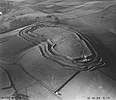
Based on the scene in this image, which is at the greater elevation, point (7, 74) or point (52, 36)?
point (52, 36)

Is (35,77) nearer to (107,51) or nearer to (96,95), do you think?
(96,95)

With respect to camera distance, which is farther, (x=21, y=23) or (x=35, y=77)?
(x=21, y=23)

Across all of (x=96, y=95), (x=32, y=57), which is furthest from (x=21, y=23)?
(x=96, y=95)

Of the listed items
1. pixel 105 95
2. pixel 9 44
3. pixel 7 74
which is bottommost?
pixel 105 95

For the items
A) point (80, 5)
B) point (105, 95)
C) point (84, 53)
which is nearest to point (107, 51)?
point (84, 53)

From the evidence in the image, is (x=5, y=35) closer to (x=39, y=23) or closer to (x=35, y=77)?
(x=39, y=23)

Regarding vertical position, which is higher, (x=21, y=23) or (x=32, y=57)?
(x=21, y=23)

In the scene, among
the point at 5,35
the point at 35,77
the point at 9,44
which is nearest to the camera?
the point at 35,77

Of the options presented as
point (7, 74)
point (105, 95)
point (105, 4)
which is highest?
point (105, 4)

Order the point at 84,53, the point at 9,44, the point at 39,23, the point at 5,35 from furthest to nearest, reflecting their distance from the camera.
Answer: the point at 39,23 → the point at 5,35 → the point at 9,44 → the point at 84,53
